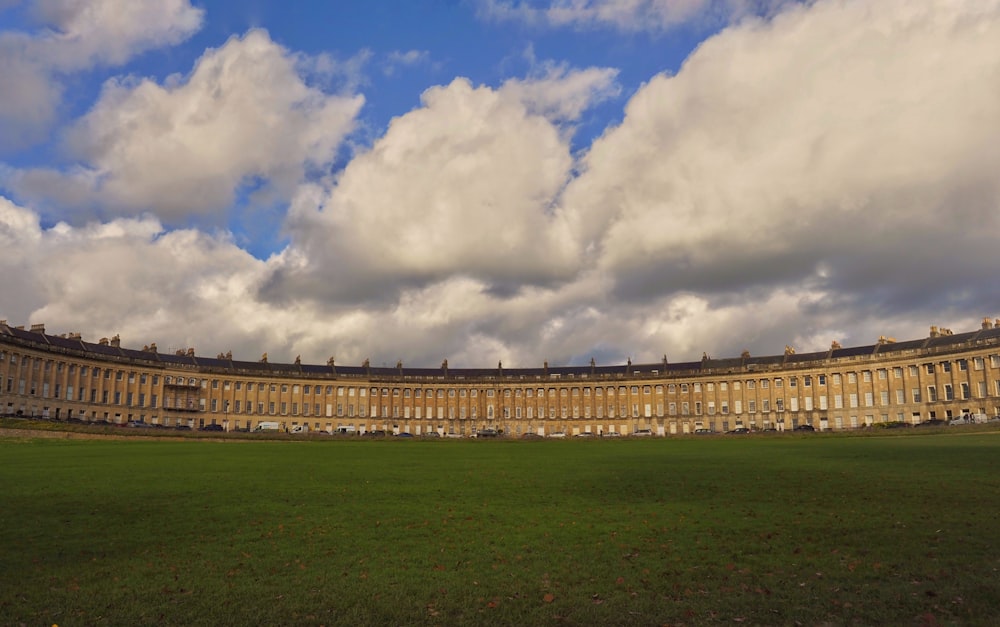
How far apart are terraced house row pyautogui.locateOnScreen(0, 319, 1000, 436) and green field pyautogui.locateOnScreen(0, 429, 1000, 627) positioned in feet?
307

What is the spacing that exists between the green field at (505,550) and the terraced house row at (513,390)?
9372cm

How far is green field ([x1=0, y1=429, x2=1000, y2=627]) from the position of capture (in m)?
12.0

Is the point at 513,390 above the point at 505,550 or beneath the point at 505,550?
above

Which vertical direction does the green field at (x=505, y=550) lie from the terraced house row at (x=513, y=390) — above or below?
below

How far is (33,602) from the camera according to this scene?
12273 millimetres

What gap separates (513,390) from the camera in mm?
146750

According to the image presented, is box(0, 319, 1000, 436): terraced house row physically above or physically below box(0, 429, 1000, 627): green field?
above

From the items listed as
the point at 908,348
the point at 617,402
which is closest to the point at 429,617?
the point at 908,348

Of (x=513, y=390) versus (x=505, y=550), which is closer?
(x=505, y=550)

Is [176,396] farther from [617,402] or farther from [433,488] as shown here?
[433,488]

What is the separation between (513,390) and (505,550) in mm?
131404

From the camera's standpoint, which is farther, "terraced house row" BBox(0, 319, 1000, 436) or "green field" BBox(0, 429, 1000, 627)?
"terraced house row" BBox(0, 319, 1000, 436)

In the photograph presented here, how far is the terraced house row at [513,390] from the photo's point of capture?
108 meters

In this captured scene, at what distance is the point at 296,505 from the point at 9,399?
103906 mm
